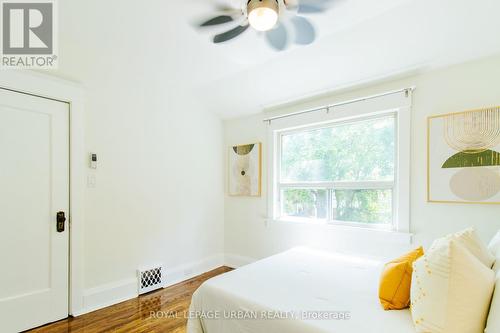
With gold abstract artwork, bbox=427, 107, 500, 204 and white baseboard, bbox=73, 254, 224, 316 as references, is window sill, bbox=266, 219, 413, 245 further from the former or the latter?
white baseboard, bbox=73, 254, 224, 316

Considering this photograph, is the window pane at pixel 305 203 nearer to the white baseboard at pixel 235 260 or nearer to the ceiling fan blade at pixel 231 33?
the white baseboard at pixel 235 260

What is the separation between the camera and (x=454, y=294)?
1.08 m

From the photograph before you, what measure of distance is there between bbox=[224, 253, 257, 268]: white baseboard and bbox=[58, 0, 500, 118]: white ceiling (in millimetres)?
2397

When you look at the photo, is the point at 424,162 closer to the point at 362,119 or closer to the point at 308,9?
the point at 362,119

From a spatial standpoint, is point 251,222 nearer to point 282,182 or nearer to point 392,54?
point 282,182

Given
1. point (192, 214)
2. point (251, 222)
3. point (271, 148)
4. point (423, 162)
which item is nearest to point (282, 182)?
point (271, 148)

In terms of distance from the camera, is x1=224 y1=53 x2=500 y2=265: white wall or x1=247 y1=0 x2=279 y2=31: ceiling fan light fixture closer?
x1=247 y1=0 x2=279 y2=31: ceiling fan light fixture

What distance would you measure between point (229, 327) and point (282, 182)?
219 centimetres

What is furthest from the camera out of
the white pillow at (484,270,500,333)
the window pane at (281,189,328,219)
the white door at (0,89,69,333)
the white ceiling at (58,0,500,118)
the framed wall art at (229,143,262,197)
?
the framed wall art at (229,143,262,197)

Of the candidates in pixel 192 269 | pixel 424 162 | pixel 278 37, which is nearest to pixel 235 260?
pixel 192 269

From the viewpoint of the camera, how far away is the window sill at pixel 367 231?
248 centimetres

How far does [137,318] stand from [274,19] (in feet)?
9.20

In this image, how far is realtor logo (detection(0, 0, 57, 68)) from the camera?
207 centimetres

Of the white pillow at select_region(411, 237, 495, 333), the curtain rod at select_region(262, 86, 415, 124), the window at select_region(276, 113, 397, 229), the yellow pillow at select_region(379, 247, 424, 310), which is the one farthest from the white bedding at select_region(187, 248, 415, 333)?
the curtain rod at select_region(262, 86, 415, 124)
